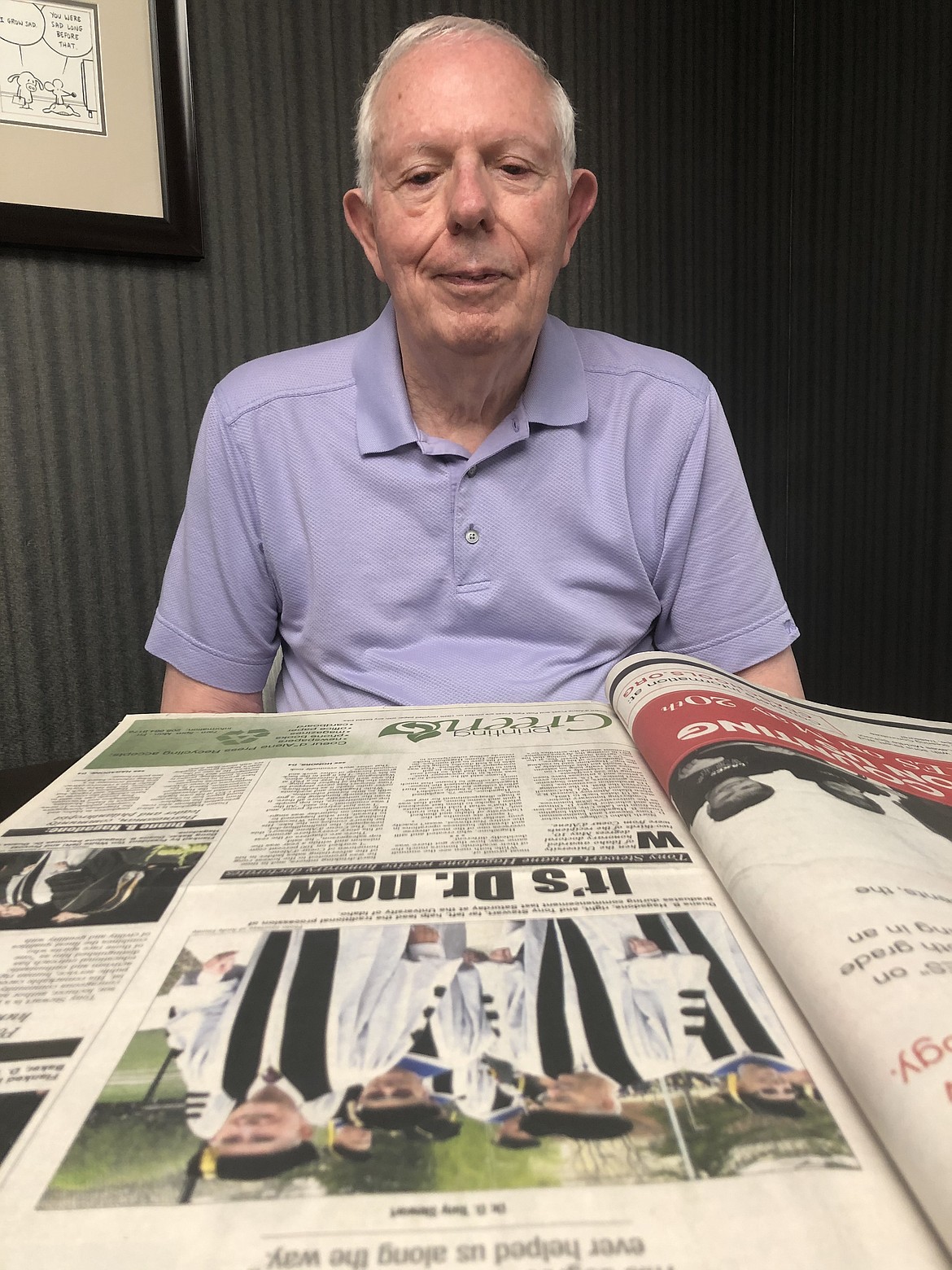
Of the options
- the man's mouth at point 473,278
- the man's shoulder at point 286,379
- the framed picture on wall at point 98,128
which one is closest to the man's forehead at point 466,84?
the man's mouth at point 473,278

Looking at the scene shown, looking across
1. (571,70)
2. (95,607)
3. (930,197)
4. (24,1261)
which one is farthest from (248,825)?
(571,70)

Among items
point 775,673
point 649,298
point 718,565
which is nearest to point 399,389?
point 718,565

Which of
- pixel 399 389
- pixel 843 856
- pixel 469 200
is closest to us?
pixel 843 856

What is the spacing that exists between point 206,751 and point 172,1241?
0.41 meters

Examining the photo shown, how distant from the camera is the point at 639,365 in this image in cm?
95

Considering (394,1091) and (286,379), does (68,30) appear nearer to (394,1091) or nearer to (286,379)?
(286,379)

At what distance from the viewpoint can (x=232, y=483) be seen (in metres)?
0.91

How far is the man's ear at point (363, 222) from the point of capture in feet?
3.01

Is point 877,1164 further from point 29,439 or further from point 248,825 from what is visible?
point 29,439

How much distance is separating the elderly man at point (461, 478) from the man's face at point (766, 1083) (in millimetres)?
547

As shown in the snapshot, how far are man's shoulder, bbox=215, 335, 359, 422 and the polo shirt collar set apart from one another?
2 centimetres

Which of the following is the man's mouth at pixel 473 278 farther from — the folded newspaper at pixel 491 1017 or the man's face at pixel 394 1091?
the man's face at pixel 394 1091

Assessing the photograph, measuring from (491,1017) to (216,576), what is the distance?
27.4 inches

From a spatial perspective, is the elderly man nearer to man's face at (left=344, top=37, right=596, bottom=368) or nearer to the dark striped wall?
man's face at (left=344, top=37, right=596, bottom=368)
